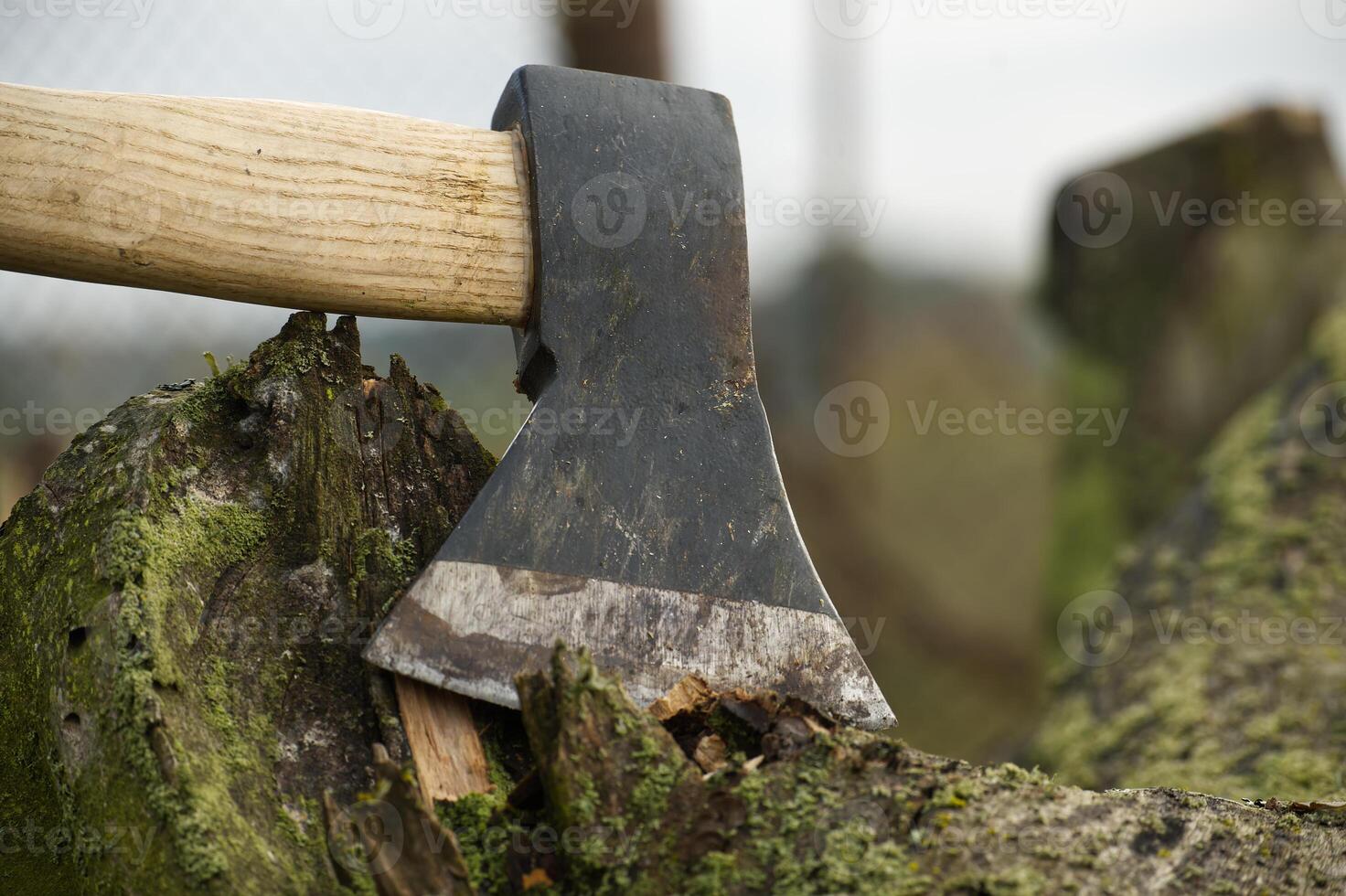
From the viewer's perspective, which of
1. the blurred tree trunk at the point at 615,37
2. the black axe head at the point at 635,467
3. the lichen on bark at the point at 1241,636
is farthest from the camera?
the blurred tree trunk at the point at 615,37

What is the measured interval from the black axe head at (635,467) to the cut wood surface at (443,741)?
0.21 ft

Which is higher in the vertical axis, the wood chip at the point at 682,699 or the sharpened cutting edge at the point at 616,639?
the sharpened cutting edge at the point at 616,639

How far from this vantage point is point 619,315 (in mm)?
1607

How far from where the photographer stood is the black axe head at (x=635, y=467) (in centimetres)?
141

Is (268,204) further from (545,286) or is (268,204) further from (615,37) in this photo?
(615,37)

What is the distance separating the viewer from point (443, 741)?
138 cm

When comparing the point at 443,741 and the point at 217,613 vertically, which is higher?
the point at 217,613

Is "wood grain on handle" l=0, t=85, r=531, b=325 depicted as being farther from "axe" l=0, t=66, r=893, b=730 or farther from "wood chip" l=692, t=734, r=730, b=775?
"wood chip" l=692, t=734, r=730, b=775

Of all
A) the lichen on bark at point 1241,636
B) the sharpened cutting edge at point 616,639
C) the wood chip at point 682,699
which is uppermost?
the sharpened cutting edge at point 616,639

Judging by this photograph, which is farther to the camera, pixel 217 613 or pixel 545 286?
pixel 545 286

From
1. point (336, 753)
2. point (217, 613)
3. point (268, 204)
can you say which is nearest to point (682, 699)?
point (336, 753)

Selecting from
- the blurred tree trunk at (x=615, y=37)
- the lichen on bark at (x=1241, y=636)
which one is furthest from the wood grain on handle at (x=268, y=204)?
the blurred tree trunk at (x=615, y=37)

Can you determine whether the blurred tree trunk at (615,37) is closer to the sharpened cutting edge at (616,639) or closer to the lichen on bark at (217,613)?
the lichen on bark at (217,613)

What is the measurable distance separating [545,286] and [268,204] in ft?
1.43
